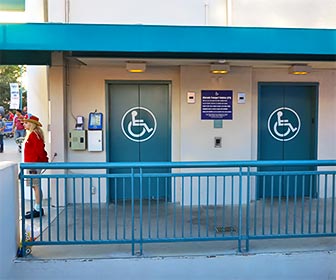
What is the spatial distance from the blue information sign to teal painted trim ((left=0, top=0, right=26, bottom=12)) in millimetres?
3698

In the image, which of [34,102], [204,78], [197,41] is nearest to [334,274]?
[197,41]

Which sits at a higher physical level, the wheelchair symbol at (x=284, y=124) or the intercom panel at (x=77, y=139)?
the wheelchair symbol at (x=284, y=124)

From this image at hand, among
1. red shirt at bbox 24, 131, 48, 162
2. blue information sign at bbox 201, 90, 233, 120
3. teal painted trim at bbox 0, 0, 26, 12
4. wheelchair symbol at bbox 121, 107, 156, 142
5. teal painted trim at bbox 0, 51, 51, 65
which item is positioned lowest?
red shirt at bbox 24, 131, 48, 162

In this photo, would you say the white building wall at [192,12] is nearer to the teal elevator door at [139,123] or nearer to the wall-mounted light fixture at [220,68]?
the wall-mounted light fixture at [220,68]

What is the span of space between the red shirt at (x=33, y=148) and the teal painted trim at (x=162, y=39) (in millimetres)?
1485

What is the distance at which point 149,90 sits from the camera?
670cm

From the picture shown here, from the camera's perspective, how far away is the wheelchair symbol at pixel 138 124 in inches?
265

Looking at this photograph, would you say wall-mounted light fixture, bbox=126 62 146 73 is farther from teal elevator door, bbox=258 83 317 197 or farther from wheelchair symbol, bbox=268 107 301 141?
wheelchair symbol, bbox=268 107 301 141

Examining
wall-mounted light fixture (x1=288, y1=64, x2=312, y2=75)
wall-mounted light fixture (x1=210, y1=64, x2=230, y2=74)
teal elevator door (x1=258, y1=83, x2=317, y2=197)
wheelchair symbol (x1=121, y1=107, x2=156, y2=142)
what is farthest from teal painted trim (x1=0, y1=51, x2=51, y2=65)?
wall-mounted light fixture (x1=288, y1=64, x2=312, y2=75)

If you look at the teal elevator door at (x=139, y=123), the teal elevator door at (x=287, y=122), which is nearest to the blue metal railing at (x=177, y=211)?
the teal elevator door at (x=139, y=123)

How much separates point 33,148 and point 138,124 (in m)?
1.98

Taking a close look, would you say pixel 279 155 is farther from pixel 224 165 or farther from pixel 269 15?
pixel 224 165

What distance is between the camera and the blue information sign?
6512 mm

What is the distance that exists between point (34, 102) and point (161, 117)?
244cm
